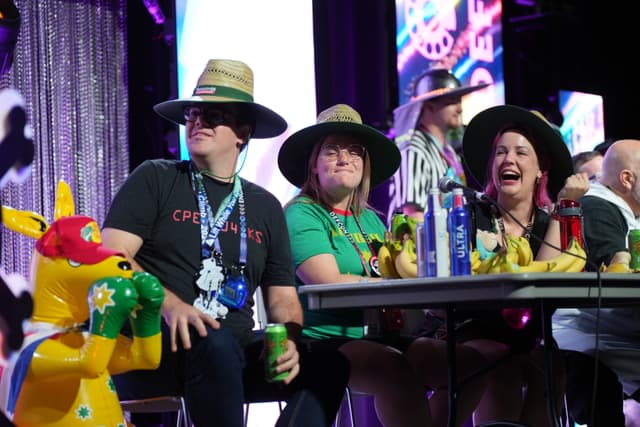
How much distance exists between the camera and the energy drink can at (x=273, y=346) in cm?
245

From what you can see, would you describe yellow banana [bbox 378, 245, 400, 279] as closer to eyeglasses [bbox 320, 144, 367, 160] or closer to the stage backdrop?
eyeglasses [bbox 320, 144, 367, 160]

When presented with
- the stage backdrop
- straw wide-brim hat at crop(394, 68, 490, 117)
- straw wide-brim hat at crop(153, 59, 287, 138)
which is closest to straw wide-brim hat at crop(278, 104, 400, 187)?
straw wide-brim hat at crop(153, 59, 287, 138)

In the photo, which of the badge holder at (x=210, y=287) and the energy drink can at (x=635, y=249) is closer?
the badge holder at (x=210, y=287)

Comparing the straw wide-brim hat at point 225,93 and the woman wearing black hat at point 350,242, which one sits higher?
the straw wide-brim hat at point 225,93

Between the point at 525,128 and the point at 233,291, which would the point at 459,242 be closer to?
the point at 233,291

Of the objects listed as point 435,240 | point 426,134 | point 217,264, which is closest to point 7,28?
point 217,264

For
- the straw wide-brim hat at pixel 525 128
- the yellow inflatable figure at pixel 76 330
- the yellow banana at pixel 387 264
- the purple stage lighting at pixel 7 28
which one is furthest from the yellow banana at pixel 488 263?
the purple stage lighting at pixel 7 28

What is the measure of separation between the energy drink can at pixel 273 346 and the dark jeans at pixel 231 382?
0.09 metres

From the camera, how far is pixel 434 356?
3123 mm

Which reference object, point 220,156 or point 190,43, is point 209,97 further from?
point 190,43

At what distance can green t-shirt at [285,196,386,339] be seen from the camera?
10.2 feet

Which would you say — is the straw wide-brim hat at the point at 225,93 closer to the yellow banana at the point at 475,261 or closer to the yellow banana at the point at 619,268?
the yellow banana at the point at 475,261

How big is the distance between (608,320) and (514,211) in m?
0.51

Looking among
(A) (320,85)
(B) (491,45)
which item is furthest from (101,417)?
(B) (491,45)
